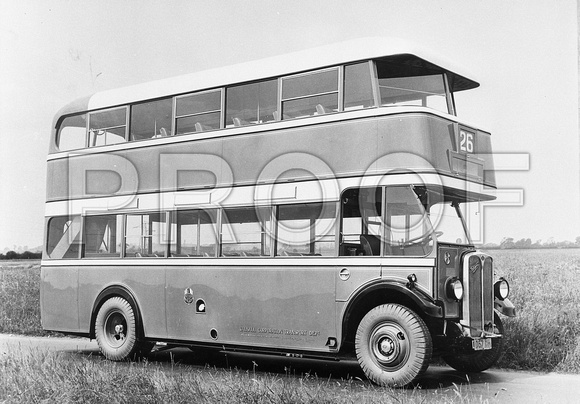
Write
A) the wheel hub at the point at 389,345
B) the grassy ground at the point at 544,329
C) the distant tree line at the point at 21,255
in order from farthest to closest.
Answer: the distant tree line at the point at 21,255, the grassy ground at the point at 544,329, the wheel hub at the point at 389,345

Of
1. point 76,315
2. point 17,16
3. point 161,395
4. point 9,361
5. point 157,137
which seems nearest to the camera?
point 161,395

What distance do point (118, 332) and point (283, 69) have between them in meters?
4.93

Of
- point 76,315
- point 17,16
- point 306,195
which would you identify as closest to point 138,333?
point 76,315

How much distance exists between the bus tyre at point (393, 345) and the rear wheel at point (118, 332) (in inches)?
→ 159

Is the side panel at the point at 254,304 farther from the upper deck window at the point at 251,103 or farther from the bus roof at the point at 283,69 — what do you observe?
the bus roof at the point at 283,69

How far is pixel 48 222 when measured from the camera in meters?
12.6

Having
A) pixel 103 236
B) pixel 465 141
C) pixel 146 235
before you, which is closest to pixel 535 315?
pixel 465 141

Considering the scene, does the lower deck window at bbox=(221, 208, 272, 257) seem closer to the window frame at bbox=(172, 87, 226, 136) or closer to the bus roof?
the window frame at bbox=(172, 87, 226, 136)

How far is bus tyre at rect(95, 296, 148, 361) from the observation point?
11.3m

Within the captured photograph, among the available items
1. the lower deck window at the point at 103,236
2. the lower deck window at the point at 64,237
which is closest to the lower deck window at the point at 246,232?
the lower deck window at the point at 103,236

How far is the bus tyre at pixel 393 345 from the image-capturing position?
8227mm

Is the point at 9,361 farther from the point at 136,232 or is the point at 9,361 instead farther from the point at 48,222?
A: the point at 48,222

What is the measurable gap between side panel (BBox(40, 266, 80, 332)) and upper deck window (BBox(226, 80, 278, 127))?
3.97 m

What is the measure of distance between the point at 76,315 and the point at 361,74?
6233 mm
